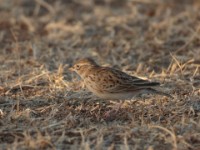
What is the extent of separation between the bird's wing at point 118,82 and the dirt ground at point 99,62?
29cm

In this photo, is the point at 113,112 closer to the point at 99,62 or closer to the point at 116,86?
the point at 116,86

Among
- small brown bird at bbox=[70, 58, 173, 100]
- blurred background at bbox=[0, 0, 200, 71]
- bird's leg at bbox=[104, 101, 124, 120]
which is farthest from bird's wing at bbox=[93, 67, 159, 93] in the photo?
blurred background at bbox=[0, 0, 200, 71]

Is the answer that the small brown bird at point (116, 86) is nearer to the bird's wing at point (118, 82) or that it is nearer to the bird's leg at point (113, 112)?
the bird's wing at point (118, 82)

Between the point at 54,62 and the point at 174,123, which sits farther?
the point at 54,62

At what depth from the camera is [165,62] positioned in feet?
39.8

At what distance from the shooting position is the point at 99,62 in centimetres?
1200

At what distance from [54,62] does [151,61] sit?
1689 millimetres

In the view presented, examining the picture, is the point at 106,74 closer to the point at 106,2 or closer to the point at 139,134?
the point at 139,134

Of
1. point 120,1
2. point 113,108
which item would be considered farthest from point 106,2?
point 113,108

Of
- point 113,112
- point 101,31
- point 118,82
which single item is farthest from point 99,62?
point 113,112

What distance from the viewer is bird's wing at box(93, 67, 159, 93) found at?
899 cm

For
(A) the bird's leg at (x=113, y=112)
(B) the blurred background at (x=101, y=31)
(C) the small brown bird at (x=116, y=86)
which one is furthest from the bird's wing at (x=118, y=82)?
(B) the blurred background at (x=101, y=31)

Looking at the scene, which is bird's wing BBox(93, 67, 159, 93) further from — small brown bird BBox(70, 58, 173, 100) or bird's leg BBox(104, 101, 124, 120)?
bird's leg BBox(104, 101, 124, 120)

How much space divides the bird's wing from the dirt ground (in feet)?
0.94
